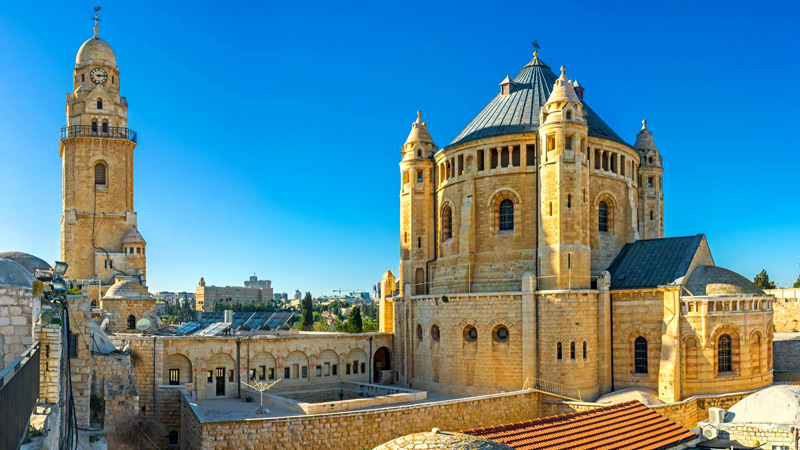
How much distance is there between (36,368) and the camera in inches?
448

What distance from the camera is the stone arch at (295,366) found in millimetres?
36688

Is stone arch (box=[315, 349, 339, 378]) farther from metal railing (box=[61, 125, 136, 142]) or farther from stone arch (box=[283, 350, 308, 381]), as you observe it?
metal railing (box=[61, 125, 136, 142])

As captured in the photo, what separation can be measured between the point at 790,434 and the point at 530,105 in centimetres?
2327

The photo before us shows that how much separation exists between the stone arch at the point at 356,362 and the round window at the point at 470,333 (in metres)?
7.73

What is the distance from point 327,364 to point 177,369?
895 centimetres

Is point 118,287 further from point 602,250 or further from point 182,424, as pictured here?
point 602,250

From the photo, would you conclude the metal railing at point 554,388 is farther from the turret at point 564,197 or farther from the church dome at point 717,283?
the church dome at point 717,283

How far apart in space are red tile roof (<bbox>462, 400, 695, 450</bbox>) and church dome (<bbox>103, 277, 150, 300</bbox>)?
27.5 m

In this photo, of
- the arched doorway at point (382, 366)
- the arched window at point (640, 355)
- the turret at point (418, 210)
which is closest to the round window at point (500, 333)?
the arched window at point (640, 355)

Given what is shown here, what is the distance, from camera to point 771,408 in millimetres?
21656

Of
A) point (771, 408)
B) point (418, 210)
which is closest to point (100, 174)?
point (418, 210)

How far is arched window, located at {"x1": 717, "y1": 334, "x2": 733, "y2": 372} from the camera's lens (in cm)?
3212

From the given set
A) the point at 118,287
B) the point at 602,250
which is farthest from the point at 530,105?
the point at 118,287

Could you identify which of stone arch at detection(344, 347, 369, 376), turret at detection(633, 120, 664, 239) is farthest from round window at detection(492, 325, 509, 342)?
turret at detection(633, 120, 664, 239)
